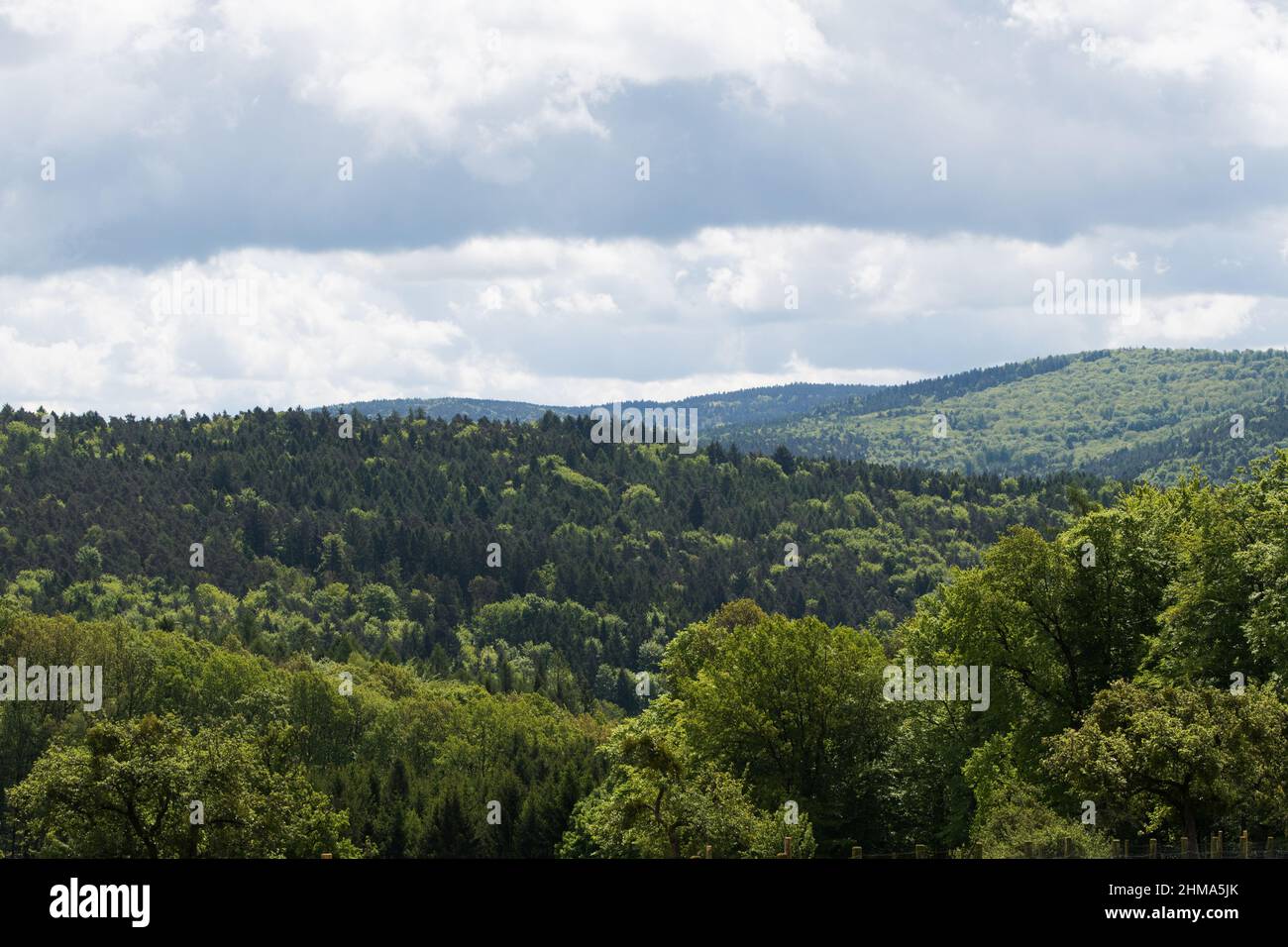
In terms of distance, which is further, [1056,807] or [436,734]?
[436,734]

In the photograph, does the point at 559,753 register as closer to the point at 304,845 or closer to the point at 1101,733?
the point at 304,845

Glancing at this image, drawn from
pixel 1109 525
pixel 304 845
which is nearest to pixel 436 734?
pixel 304 845

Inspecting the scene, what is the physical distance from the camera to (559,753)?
164 meters

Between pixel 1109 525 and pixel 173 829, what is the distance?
44.6 meters

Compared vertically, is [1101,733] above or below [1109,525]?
below
